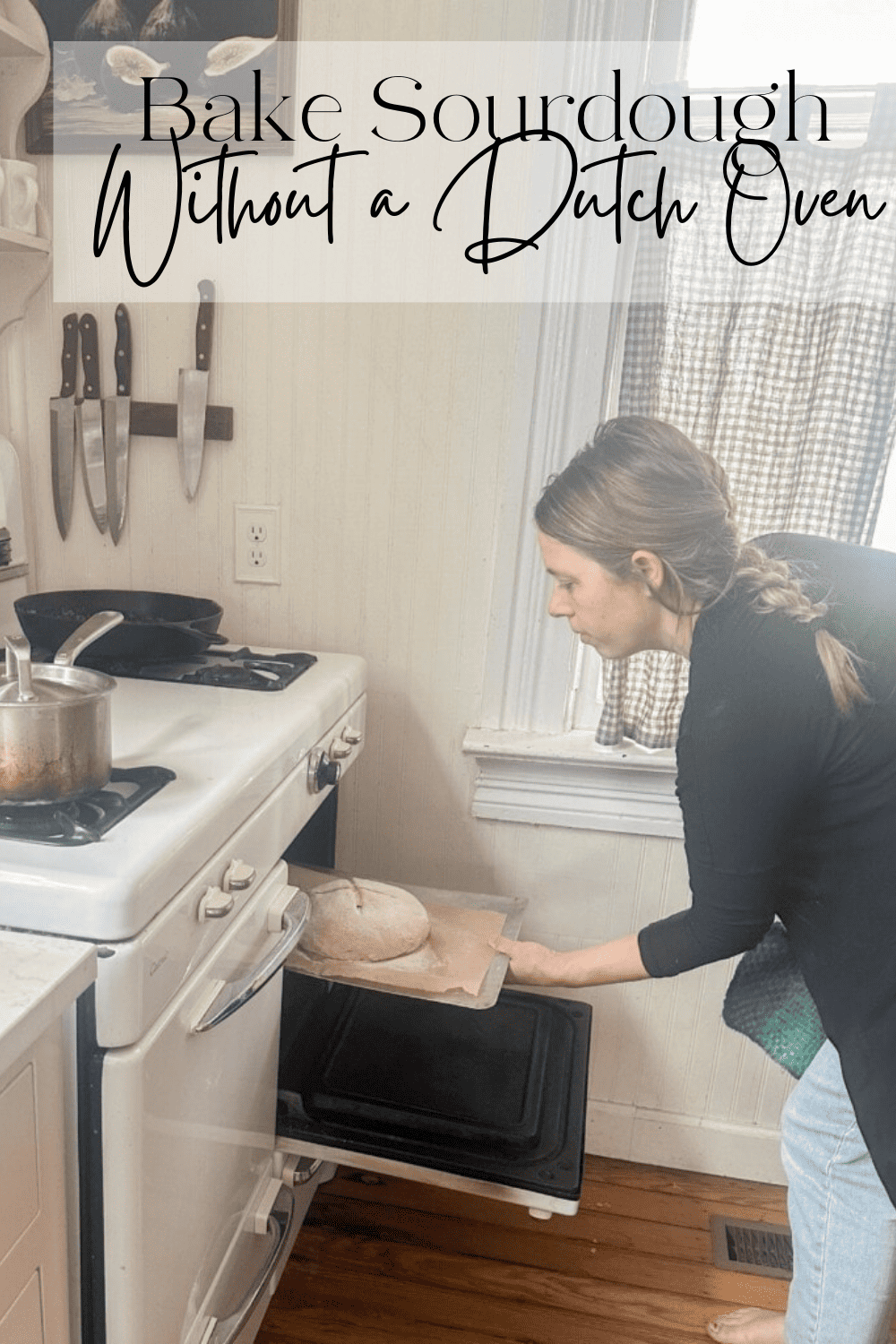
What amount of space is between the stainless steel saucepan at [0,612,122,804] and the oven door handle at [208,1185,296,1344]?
72cm

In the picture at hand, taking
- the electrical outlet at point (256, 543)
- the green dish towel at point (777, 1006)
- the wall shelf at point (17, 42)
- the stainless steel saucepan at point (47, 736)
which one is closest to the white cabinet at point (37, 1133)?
the stainless steel saucepan at point (47, 736)

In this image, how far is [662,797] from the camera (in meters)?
1.69

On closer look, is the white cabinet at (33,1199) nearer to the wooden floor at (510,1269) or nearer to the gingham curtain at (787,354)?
the wooden floor at (510,1269)

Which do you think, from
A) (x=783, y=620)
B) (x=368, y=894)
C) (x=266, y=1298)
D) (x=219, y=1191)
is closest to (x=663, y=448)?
(x=783, y=620)

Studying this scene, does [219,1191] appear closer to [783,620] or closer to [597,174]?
[783,620]

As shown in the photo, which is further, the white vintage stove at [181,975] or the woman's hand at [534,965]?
the woman's hand at [534,965]

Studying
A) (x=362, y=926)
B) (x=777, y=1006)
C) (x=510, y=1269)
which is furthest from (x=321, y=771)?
(x=510, y=1269)

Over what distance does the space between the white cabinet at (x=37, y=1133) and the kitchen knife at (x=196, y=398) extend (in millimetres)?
1073

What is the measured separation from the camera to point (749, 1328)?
1.49m

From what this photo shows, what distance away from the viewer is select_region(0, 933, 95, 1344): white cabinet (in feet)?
2.29

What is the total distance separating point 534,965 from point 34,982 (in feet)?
2.42

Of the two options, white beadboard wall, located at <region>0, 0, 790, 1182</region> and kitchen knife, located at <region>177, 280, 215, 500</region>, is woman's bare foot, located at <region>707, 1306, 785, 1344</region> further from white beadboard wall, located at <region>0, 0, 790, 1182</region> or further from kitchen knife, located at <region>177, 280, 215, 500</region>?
kitchen knife, located at <region>177, 280, 215, 500</region>

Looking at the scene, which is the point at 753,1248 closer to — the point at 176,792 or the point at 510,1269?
the point at 510,1269

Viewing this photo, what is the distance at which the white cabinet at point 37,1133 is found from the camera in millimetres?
699
